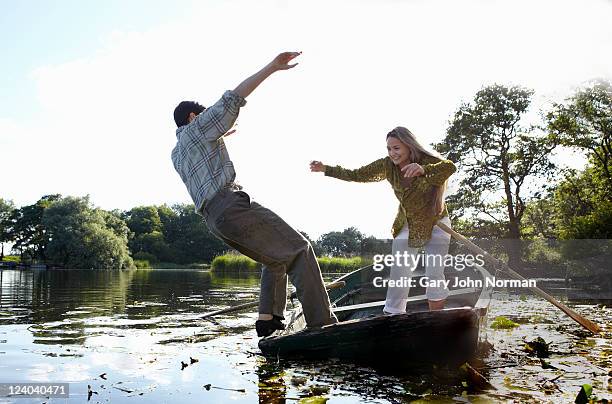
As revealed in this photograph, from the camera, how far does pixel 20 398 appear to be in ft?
11.0

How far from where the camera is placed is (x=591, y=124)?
25.1 meters

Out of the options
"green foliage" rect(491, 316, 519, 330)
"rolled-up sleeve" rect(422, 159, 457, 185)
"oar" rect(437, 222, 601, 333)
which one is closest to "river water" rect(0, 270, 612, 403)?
"green foliage" rect(491, 316, 519, 330)

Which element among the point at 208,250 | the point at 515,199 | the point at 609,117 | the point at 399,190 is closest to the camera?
the point at 399,190

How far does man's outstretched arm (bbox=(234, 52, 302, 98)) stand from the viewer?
3.96 metres

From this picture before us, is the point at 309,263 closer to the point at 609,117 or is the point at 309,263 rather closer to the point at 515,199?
the point at 609,117

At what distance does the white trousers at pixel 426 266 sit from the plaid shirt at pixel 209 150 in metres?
1.72

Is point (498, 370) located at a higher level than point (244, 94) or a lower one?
lower

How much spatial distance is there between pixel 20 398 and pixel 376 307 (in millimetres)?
3715

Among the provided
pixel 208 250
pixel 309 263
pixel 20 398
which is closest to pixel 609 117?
pixel 309 263

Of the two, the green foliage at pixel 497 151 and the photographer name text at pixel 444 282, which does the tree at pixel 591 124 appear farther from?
the photographer name text at pixel 444 282

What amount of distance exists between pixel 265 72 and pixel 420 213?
185 cm

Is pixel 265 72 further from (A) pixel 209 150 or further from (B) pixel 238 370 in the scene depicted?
(B) pixel 238 370

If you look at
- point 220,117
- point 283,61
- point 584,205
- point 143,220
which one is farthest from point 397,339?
point 143,220

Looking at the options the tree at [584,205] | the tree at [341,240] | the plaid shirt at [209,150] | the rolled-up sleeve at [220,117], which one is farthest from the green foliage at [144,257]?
the rolled-up sleeve at [220,117]
